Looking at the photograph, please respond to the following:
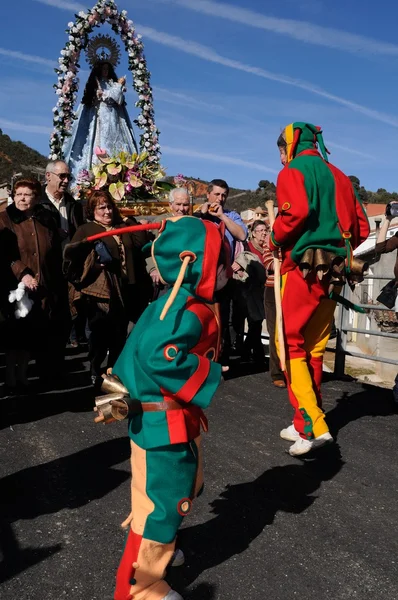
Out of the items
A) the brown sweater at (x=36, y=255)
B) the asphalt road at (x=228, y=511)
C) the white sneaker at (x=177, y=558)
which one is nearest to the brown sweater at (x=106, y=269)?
the brown sweater at (x=36, y=255)

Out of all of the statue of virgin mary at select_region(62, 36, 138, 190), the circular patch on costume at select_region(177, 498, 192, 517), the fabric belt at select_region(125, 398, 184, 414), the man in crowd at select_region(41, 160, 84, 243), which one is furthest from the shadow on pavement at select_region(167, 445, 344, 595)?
the statue of virgin mary at select_region(62, 36, 138, 190)

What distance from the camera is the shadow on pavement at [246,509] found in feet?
8.56

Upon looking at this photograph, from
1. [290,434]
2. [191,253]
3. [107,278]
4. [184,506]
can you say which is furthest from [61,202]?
[184,506]

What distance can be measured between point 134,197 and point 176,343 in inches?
251

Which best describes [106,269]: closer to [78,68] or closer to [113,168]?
[113,168]

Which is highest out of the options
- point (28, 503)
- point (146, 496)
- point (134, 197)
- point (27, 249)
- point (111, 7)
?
point (111, 7)

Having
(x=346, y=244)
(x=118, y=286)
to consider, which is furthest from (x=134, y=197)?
(x=346, y=244)

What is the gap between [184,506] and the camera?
219cm

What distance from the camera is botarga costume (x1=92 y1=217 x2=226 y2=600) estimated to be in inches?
83.8

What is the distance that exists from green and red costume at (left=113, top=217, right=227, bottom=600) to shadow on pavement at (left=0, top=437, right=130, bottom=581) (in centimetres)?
66

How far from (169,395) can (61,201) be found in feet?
13.8

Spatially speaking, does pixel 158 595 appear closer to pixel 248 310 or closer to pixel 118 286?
pixel 118 286

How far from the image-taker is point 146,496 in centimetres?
218

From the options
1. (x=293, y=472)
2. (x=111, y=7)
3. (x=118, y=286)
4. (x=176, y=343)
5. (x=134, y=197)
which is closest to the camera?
(x=176, y=343)
